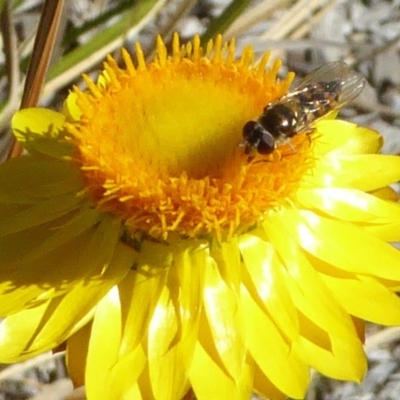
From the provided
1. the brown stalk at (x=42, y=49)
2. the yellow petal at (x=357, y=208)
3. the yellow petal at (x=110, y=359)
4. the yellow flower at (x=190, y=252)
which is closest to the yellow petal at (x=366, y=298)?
the yellow flower at (x=190, y=252)

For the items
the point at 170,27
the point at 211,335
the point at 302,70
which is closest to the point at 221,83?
the point at 211,335

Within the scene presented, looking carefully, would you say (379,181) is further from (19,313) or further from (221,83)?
(19,313)

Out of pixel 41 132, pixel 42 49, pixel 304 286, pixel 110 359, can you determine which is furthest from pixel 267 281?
pixel 42 49

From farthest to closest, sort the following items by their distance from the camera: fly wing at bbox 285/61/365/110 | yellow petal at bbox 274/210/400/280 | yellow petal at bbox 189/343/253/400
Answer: fly wing at bbox 285/61/365/110 < yellow petal at bbox 274/210/400/280 < yellow petal at bbox 189/343/253/400

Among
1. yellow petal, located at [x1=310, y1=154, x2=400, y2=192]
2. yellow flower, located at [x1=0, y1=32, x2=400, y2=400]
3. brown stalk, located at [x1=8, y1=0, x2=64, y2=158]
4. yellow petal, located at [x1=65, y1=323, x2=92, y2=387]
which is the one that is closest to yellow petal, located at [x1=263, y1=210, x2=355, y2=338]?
yellow flower, located at [x1=0, y1=32, x2=400, y2=400]

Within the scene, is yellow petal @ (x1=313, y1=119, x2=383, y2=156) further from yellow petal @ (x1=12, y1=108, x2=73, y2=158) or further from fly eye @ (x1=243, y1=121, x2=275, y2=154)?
yellow petal @ (x1=12, y1=108, x2=73, y2=158)

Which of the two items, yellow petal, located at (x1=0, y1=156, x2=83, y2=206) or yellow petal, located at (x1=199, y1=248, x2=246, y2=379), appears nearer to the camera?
yellow petal, located at (x1=199, y1=248, x2=246, y2=379)

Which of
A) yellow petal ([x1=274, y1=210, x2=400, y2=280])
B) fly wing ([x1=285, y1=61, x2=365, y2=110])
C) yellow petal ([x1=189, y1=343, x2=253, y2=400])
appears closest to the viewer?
yellow petal ([x1=189, y1=343, x2=253, y2=400])
